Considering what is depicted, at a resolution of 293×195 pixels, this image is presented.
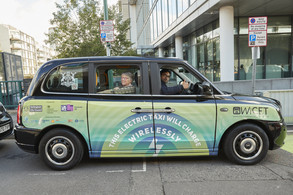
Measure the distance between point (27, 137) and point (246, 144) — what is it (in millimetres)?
3784

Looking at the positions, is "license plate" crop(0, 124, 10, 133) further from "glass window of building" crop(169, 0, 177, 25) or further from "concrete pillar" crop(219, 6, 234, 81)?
"glass window of building" crop(169, 0, 177, 25)

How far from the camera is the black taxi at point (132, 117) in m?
3.86

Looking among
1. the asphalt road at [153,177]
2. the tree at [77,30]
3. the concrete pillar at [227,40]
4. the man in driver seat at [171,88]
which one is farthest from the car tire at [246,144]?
the tree at [77,30]

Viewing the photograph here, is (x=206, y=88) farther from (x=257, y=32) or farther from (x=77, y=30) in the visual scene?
(x=77, y=30)

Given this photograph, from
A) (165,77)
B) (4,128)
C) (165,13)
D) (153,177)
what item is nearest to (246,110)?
(165,77)

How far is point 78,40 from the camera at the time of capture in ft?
40.5

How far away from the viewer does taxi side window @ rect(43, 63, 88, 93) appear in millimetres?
3949

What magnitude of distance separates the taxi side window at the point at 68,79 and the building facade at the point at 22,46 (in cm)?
7205

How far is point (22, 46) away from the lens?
89375 mm

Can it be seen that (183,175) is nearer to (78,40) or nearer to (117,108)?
(117,108)

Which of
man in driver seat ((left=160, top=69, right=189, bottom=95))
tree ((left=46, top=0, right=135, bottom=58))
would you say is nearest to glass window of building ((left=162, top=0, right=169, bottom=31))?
tree ((left=46, top=0, right=135, bottom=58))

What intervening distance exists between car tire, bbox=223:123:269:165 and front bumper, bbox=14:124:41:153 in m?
3.28

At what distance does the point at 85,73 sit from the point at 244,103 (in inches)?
110

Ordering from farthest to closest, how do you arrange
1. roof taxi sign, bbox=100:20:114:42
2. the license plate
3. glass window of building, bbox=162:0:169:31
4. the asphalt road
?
1. glass window of building, bbox=162:0:169:31
2. roof taxi sign, bbox=100:20:114:42
3. the license plate
4. the asphalt road
